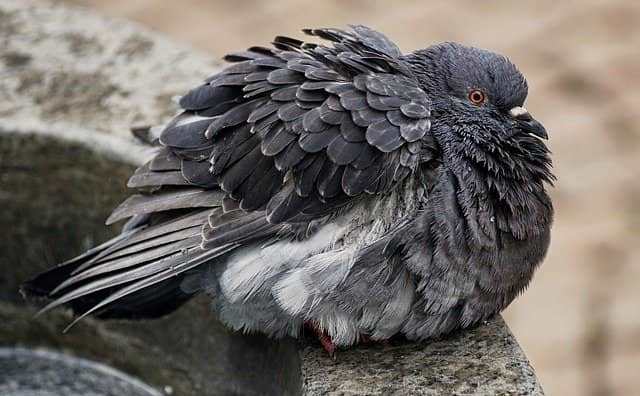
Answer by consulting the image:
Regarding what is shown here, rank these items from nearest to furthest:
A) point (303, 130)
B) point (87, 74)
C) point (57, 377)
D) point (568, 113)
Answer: point (303, 130) < point (57, 377) < point (87, 74) < point (568, 113)

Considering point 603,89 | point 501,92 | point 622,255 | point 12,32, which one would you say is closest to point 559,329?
point 622,255

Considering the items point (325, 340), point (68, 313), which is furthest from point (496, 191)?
point (68, 313)

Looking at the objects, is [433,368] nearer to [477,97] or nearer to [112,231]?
[477,97]

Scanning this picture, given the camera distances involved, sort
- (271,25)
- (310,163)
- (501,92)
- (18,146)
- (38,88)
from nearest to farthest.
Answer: (310,163) < (501,92) < (18,146) < (38,88) < (271,25)

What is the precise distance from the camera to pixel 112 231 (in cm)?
439

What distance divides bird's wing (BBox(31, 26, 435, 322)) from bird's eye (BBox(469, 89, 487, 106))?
0.25 metres

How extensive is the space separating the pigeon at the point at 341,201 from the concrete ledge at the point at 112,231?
153 mm

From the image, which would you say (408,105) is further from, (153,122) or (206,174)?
(153,122)

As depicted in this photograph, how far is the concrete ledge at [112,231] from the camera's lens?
3.60 meters

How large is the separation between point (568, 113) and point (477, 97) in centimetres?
347

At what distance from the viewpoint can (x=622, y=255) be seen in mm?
6438

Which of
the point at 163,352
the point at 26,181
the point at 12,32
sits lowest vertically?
the point at 163,352

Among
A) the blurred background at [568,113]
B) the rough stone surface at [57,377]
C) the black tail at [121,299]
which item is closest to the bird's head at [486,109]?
the black tail at [121,299]

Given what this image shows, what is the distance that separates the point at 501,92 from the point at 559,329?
98.2 inches
